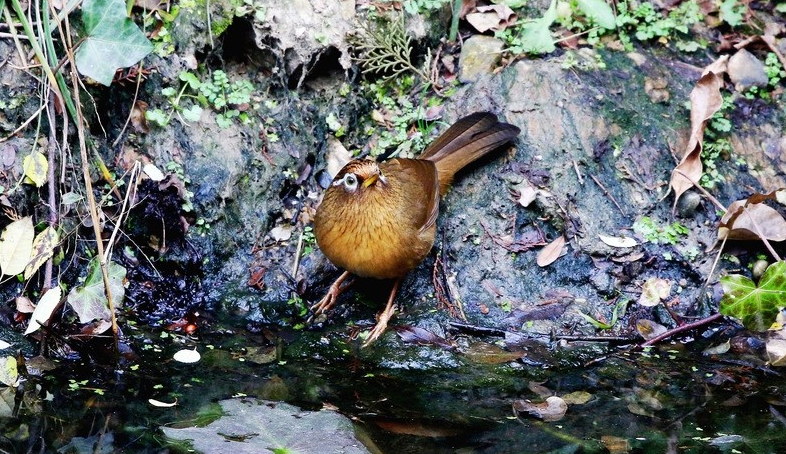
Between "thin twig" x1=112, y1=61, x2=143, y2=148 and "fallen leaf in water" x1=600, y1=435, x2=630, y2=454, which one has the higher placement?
"thin twig" x1=112, y1=61, x2=143, y2=148

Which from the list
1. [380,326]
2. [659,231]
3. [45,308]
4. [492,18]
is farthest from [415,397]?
[492,18]

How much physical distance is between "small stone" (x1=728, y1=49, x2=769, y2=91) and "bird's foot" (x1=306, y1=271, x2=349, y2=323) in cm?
323

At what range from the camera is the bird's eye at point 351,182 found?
5.25 metres

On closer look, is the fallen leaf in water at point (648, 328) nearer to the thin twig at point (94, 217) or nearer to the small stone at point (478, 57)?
the small stone at point (478, 57)

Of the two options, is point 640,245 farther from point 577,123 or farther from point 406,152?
point 406,152

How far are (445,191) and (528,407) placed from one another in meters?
1.98

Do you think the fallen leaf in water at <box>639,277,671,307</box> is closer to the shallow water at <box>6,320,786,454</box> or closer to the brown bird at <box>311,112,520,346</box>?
the shallow water at <box>6,320,786,454</box>

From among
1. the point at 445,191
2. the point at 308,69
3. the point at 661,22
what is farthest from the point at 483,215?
the point at 661,22

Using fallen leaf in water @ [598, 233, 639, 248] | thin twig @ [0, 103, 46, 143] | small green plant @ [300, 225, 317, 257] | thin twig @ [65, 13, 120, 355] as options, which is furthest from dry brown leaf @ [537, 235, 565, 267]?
thin twig @ [0, 103, 46, 143]

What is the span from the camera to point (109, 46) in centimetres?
495

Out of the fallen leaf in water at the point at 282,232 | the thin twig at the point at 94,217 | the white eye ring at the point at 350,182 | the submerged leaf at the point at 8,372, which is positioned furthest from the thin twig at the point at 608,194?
the submerged leaf at the point at 8,372

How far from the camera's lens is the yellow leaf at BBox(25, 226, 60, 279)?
4.95 meters

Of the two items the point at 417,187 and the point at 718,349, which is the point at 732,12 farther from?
the point at 417,187

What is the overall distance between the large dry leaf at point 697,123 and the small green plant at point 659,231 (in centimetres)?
18
